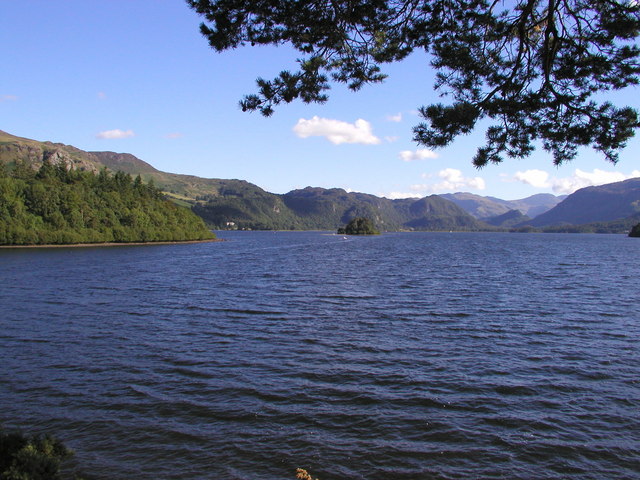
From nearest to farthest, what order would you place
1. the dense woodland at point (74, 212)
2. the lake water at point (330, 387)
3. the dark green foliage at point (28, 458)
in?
the dark green foliage at point (28, 458), the lake water at point (330, 387), the dense woodland at point (74, 212)

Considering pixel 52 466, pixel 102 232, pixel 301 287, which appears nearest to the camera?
pixel 52 466

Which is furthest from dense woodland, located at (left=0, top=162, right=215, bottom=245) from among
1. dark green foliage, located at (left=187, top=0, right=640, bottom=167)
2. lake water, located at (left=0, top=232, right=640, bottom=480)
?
dark green foliage, located at (left=187, top=0, right=640, bottom=167)

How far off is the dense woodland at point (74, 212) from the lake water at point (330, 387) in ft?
396

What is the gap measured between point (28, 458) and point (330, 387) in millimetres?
12699

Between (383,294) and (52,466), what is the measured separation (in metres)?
39.1

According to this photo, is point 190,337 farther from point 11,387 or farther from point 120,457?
point 120,457

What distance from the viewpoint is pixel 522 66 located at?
41.4 feet

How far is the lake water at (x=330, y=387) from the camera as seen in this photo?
13.5 meters

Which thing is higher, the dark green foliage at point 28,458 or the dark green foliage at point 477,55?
the dark green foliage at point 477,55

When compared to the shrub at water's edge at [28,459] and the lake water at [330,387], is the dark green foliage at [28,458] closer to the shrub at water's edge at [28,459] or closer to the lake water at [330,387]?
the shrub at water's edge at [28,459]

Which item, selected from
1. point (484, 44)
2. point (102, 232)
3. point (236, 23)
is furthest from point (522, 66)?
point (102, 232)

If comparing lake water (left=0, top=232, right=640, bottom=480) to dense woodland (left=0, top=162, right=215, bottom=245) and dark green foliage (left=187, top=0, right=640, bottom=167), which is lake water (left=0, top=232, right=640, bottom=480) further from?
dense woodland (left=0, top=162, right=215, bottom=245)

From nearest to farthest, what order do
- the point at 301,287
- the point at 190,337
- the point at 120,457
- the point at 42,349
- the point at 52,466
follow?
the point at 52,466
the point at 120,457
the point at 42,349
the point at 190,337
the point at 301,287

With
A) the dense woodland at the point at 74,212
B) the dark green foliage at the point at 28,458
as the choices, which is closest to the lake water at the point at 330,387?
the dark green foliage at the point at 28,458
